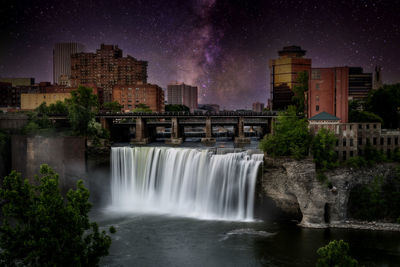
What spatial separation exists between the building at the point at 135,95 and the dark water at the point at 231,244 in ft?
388

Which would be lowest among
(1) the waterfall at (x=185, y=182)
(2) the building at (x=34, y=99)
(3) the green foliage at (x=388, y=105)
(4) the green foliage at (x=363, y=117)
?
(1) the waterfall at (x=185, y=182)

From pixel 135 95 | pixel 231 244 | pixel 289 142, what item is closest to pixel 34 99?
pixel 135 95

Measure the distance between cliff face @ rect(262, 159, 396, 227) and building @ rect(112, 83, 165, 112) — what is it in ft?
390

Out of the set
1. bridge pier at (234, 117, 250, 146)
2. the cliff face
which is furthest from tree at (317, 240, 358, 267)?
bridge pier at (234, 117, 250, 146)

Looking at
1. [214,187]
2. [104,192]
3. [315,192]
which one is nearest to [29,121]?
[104,192]

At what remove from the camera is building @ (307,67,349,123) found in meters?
61.8

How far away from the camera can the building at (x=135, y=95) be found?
158m

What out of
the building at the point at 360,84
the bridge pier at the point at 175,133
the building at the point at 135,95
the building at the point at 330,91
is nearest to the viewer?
the building at the point at 330,91

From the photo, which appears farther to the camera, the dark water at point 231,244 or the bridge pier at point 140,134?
the bridge pier at point 140,134

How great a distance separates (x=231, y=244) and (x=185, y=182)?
14.8 m

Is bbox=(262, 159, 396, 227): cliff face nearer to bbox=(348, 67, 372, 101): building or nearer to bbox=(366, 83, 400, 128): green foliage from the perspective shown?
bbox=(366, 83, 400, 128): green foliage

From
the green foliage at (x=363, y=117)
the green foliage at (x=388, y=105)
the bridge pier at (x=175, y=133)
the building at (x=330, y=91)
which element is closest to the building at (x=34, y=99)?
the bridge pier at (x=175, y=133)

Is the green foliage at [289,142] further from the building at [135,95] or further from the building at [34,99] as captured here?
the building at [135,95]

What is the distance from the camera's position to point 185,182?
1933 inches
